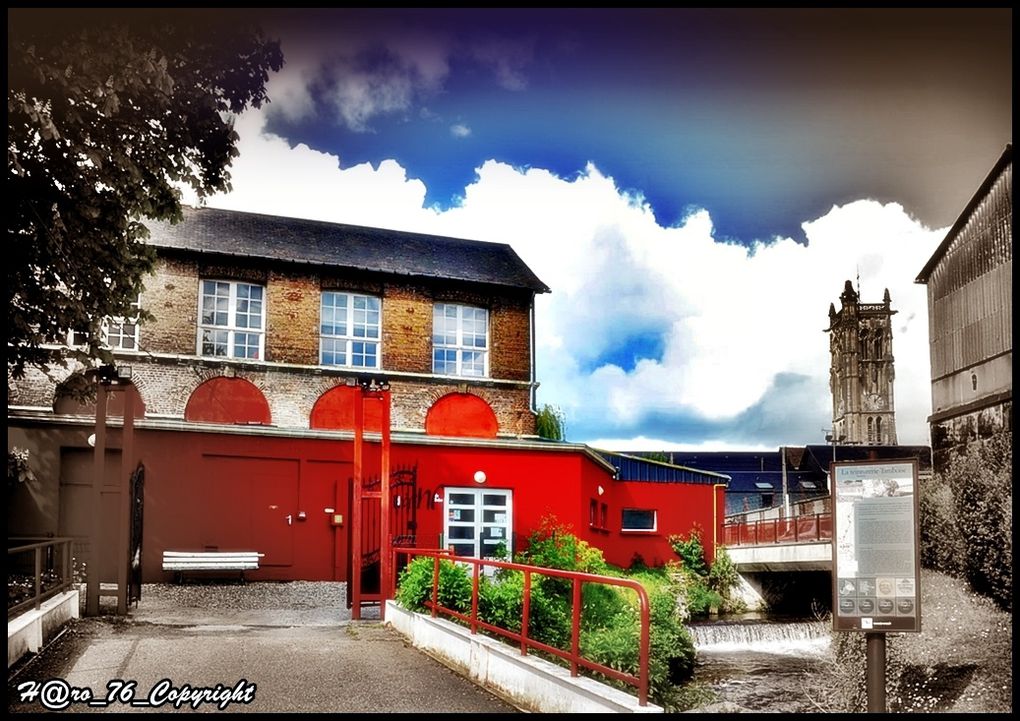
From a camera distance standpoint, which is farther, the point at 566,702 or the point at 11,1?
the point at 11,1

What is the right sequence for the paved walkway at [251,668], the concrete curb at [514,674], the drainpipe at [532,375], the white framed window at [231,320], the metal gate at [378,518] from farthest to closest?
the white framed window at [231,320] → the drainpipe at [532,375] → the metal gate at [378,518] → the paved walkway at [251,668] → the concrete curb at [514,674]

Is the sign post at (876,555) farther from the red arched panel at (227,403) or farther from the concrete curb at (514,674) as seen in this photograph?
the red arched panel at (227,403)

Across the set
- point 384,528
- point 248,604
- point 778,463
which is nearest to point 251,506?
point 248,604

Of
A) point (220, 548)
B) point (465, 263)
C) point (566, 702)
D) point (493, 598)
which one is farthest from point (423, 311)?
point (566, 702)

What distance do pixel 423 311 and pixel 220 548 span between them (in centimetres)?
321

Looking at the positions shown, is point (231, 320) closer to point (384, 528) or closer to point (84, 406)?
point (84, 406)

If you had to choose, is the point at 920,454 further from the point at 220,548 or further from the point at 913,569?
the point at 220,548

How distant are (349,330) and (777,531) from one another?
737 cm

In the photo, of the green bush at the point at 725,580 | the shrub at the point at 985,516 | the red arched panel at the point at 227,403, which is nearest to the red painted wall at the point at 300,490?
the red arched panel at the point at 227,403

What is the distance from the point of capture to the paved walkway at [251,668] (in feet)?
17.9

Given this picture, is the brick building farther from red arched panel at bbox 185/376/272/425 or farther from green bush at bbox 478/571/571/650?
green bush at bbox 478/571/571/650

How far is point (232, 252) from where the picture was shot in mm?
10203

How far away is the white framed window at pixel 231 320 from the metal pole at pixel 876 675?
22.5ft

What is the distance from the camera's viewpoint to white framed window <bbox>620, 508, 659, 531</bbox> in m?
13.3
